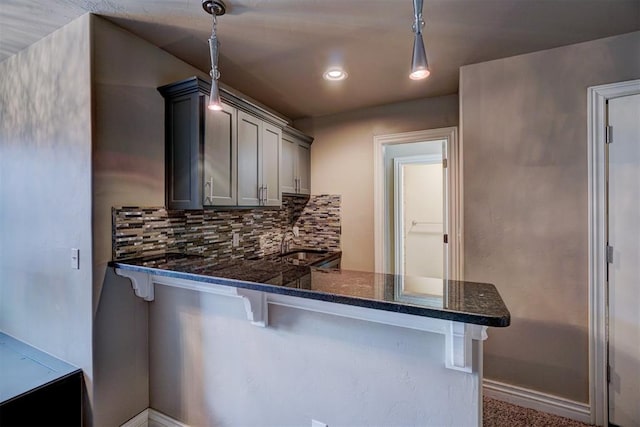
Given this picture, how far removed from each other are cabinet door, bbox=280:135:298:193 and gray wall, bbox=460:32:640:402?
5.16ft

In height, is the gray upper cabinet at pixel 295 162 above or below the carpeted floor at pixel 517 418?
above

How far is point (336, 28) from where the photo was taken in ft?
5.65

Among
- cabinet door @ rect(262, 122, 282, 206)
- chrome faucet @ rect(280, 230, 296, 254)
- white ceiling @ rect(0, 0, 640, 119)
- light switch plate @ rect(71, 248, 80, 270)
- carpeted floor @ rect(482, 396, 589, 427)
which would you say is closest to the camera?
white ceiling @ rect(0, 0, 640, 119)

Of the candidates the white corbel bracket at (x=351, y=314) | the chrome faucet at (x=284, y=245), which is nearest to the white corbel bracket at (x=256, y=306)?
the white corbel bracket at (x=351, y=314)

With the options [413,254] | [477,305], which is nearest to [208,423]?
[477,305]

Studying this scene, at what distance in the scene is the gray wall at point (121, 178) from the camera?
64.5 inches

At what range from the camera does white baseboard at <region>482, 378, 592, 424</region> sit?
6.30 ft

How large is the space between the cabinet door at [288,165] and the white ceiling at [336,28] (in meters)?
0.74

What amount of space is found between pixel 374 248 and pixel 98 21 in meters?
2.67

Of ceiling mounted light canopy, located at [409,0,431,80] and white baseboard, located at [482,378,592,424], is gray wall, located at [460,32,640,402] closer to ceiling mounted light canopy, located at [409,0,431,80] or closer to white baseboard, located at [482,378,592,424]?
white baseboard, located at [482,378,592,424]

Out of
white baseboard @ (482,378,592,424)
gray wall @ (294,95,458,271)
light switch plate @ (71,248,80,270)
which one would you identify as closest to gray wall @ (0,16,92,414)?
light switch plate @ (71,248,80,270)

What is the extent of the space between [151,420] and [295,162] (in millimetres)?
2343

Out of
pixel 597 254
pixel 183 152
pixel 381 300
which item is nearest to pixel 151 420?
pixel 183 152

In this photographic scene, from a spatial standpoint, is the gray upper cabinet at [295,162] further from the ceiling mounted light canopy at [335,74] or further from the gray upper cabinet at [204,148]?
the ceiling mounted light canopy at [335,74]
